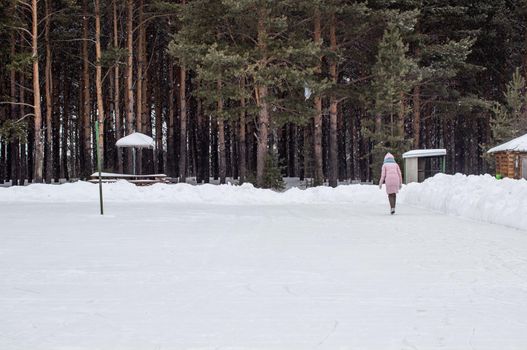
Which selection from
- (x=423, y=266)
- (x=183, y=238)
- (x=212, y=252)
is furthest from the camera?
(x=183, y=238)

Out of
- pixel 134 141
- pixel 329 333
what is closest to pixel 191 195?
pixel 134 141

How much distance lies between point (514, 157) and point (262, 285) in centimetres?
2869

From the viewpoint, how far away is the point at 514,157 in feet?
104

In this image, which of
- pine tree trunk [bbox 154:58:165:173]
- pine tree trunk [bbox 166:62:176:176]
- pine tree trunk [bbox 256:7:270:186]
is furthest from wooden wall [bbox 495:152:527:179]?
pine tree trunk [bbox 154:58:165:173]

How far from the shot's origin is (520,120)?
38.3 m

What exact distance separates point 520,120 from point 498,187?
2565cm

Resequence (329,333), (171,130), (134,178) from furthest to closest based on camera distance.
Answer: (171,130) < (134,178) < (329,333)

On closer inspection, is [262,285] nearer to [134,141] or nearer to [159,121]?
[134,141]

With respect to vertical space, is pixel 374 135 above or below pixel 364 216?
above

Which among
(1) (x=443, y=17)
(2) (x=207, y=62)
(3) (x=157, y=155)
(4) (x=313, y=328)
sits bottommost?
(4) (x=313, y=328)

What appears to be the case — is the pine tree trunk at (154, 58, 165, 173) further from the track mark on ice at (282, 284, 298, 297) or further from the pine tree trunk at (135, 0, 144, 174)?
the track mark on ice at (282, 284, 298, 297)

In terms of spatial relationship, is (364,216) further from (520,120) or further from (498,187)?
(520,120)

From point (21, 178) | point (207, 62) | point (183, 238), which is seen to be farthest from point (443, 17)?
point (183, 238)

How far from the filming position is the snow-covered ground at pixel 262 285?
4.39 meters
